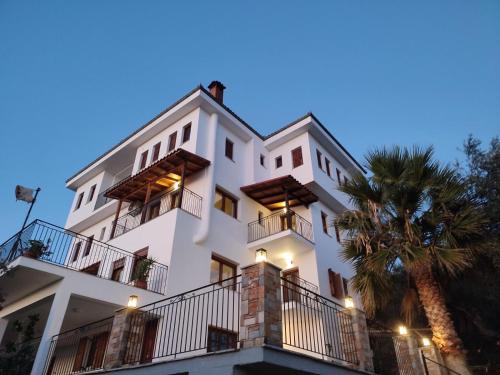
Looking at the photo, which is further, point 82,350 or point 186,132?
point 186,132

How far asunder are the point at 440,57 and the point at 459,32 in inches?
Answer: 79.5

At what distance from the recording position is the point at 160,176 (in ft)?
51.3

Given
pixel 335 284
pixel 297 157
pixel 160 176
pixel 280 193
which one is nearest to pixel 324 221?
pixel 280 193

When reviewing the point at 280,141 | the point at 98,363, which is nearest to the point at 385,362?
the point at 98,363

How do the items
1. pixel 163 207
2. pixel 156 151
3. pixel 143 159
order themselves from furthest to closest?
1. pixel 143 159
2. pixel 156 151
3. pixel 163 207

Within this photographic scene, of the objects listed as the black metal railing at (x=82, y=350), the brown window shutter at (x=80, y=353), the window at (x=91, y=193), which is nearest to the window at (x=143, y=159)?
the window at (x=91, y=193)

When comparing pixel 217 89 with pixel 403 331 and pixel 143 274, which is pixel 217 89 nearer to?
pixel 143 274

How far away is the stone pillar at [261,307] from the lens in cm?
567

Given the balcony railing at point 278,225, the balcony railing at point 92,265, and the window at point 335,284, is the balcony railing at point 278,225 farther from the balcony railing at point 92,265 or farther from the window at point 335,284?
the balcony railing at point 92,265

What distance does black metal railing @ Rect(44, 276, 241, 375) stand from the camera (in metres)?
9.60

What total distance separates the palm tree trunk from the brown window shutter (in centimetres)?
1150

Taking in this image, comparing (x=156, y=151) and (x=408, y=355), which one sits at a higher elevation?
(x=156, y=151)

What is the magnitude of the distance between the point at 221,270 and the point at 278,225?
4.40 metres

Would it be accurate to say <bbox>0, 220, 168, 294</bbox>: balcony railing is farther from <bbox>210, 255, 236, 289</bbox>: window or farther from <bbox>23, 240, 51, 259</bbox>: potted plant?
<bbox>210, 255, 236, 289</bbox>: window
